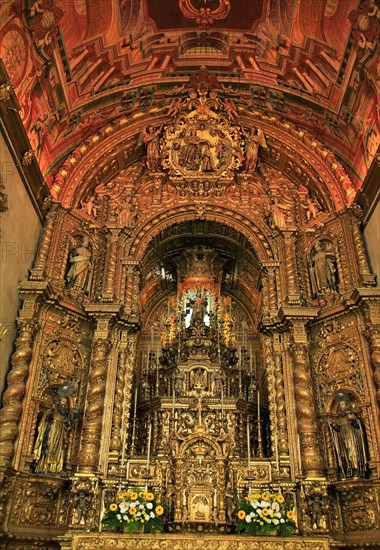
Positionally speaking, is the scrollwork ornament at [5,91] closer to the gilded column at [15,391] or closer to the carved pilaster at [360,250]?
the gilded column at [15,391]

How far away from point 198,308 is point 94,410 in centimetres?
520

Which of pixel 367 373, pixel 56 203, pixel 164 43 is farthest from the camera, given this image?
pixel 164 43

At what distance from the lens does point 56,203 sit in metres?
12.5

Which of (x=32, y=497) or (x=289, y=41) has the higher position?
(x=289, y=41)

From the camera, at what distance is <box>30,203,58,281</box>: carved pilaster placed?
1109 centimetres

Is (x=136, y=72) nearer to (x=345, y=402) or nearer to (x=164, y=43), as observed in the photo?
(x=164, y=43)

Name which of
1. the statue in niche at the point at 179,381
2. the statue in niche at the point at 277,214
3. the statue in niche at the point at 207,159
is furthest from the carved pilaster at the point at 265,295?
the statue in niche at the point at 207,159

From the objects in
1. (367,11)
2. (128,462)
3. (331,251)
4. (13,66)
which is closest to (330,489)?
(128,462)

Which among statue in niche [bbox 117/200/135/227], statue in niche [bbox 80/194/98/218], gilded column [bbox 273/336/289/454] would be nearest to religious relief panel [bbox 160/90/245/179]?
statue in niche [bbox 117/200/135/227]

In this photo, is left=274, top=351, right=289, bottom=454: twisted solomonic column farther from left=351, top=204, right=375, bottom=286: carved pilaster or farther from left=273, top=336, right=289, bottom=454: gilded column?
left=351, top=204, right=375, bottom=286: carved pilaster

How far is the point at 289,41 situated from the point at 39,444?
11.4m

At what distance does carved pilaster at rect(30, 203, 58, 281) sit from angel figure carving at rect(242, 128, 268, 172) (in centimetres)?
574

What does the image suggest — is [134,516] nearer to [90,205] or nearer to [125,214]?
[125,214]

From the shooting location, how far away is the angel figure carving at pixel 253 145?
1421 cm
